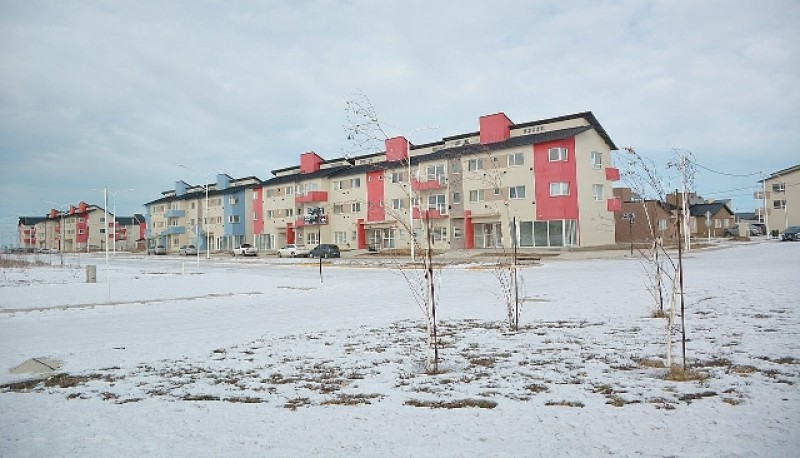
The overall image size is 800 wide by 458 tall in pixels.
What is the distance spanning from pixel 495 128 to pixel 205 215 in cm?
5464

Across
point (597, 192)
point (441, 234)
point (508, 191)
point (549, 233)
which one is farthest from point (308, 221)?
point (508, 191)

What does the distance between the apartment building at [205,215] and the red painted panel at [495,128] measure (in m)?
41.5

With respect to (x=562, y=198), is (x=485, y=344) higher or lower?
lower

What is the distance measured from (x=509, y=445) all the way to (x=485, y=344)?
4.18 metres

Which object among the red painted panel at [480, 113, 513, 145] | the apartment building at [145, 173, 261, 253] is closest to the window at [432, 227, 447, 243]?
the red painted panel at [480, 113, 513, 145]

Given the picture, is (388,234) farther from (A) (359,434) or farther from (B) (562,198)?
(A) (359,434)

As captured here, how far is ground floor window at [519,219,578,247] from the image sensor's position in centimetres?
4388

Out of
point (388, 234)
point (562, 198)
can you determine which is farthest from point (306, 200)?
point (562, 198)

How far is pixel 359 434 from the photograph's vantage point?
438 cm

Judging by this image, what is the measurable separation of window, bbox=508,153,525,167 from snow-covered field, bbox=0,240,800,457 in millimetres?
35393

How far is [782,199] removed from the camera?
233 feet

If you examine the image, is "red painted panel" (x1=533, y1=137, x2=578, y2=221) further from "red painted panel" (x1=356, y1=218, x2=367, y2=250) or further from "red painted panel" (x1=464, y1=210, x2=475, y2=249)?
"red painted panel" (x1=356, y1=218, x2=367, y2=250)

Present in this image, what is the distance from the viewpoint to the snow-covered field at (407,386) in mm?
4195

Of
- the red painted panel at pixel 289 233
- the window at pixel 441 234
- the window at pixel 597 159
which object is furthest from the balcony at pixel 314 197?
the window at pixel 597 159
